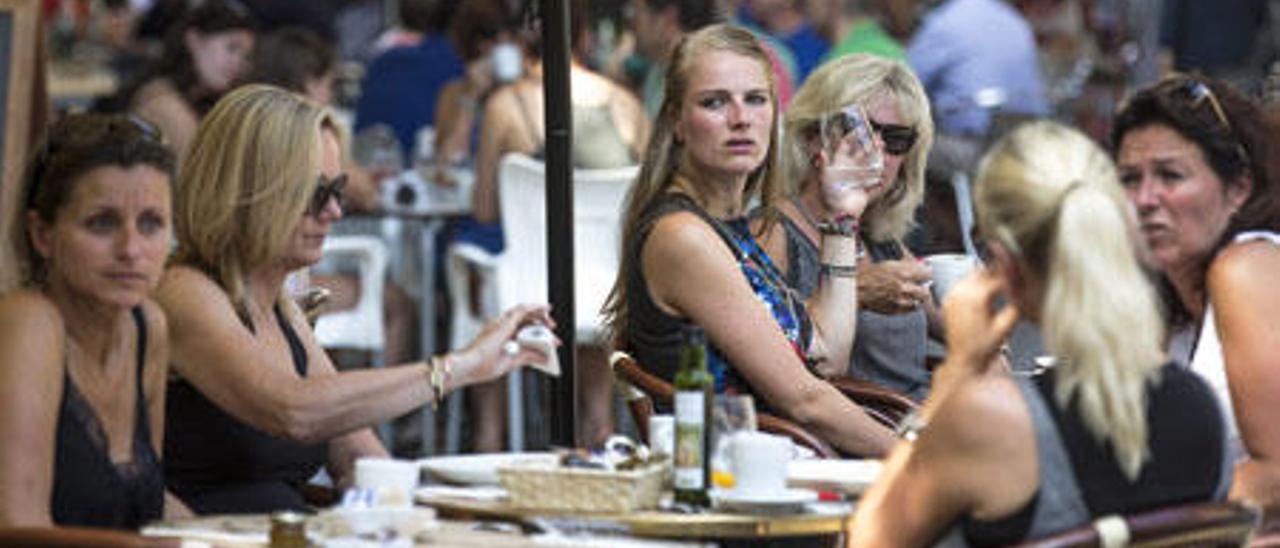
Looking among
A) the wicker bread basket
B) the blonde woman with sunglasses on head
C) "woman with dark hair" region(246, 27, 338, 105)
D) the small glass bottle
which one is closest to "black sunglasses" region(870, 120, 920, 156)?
the blonde woman with sunglasses on head

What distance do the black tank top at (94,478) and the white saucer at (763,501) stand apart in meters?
0.88

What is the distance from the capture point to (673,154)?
595 cm

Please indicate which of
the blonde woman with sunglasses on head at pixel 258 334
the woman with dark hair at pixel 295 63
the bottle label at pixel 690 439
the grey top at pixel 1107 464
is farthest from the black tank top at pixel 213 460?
the woman with dark hair at pixel 295 63

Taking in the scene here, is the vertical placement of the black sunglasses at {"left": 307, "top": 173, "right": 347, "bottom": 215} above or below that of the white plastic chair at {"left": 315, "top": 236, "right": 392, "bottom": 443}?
above

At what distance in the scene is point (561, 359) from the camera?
573 cm

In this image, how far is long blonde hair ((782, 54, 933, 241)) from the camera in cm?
630

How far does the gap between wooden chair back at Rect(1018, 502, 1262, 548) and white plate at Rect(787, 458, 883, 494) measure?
855mm

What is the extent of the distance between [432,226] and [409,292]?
0.25 metres

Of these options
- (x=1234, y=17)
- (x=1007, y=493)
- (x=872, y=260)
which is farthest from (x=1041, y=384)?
(x=1234, y=17)

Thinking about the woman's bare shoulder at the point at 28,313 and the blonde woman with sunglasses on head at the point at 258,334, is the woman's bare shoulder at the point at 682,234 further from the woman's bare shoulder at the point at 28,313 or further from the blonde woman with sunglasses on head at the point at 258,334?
the woman's bare shoulder at the point at 28,313

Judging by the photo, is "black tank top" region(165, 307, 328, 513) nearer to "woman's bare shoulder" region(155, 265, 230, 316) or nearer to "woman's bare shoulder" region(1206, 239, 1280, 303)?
"woman's bare shoulder" region(155, 265, 230, 316)

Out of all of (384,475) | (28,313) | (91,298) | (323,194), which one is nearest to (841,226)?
(323,194)

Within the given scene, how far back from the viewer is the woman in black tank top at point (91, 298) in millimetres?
4402

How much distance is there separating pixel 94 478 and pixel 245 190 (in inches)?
30.8
